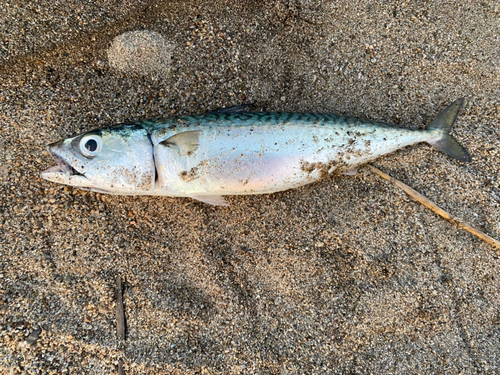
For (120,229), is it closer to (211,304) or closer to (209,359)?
(211,304)

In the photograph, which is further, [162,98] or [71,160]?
[162,98]

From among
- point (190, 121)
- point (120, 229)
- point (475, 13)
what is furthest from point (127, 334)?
point (475, 13)

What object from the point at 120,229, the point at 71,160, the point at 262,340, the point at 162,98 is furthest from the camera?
the point at 162,98

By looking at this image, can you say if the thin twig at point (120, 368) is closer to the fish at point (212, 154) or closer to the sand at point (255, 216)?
the sand at point (255, 216)

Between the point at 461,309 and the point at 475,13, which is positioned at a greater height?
the point at 475,13

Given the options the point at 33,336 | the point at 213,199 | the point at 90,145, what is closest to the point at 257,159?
the point at 213,199

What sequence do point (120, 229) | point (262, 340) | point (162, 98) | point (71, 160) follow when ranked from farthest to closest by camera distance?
point (162, 98)
point (120, 229)
point (262, 340)
point (71, 160)

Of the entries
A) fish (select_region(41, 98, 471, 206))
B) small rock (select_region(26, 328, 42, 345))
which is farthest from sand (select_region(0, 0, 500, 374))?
fish (select_region(41, 98, 471, 206))

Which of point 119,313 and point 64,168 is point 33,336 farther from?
point 64,168
